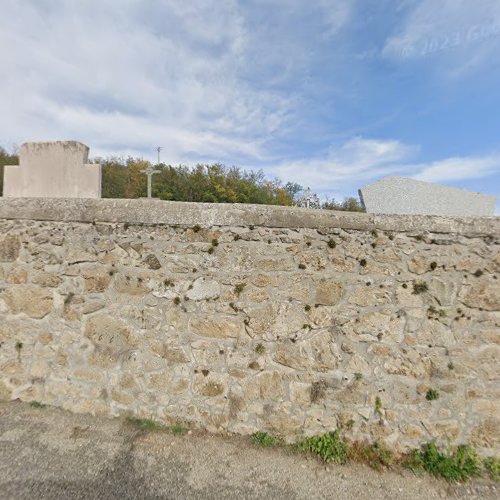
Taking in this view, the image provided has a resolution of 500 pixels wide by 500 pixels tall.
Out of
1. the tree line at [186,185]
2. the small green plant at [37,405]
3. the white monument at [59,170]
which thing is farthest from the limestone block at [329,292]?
the tree line at [186,185]

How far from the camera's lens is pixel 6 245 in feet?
9.49

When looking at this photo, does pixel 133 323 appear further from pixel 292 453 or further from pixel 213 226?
pixel 292 453

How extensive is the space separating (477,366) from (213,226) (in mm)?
2487

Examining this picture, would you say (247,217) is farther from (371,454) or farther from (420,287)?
(371,454)

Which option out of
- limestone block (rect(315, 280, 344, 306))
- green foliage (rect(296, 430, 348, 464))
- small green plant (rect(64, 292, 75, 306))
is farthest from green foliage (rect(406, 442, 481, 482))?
small green plant (rect(64, 292, 75, 306))

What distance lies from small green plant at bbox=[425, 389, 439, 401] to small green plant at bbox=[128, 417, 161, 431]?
2272mm

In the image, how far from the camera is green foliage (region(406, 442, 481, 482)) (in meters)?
2.47

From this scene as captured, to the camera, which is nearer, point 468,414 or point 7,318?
point 468,414

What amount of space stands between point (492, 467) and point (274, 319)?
2.09 m

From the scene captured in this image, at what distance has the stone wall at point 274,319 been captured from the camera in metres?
2.61

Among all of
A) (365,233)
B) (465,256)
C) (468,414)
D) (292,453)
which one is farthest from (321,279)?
(468,414)

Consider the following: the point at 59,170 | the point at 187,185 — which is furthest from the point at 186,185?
the point at 59,170

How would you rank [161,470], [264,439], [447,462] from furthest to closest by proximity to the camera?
[264,439]
[447,462]
[161,470]

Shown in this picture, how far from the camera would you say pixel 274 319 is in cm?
268
